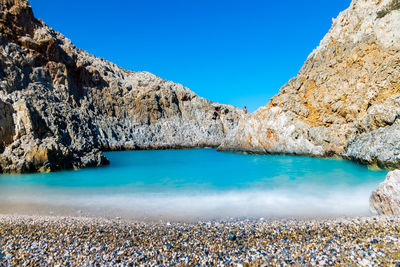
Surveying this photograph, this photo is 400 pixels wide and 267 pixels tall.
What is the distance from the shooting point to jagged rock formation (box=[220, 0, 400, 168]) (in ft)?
56.3

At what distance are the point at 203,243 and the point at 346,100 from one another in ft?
85.4

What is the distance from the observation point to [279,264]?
12.9ft

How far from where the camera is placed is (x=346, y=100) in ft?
82.4

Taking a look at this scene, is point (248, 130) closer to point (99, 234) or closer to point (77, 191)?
point (77, 191)

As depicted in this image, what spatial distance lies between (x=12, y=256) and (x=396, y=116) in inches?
784

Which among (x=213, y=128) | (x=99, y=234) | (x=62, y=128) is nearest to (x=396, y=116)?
(x=99, y=234)

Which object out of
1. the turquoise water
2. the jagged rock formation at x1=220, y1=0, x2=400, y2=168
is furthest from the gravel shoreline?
the jagged rock formation at x1=220, y1=0, x2=400, y2=168

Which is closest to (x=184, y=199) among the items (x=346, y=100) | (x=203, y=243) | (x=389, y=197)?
(x=203, y=243)

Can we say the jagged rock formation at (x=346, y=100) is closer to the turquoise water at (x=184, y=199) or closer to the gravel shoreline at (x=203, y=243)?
the turquoise water at (x=184, y=199)

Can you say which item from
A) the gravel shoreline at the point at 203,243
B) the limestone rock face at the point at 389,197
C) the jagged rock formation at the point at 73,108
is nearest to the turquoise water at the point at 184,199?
the limestone rock face at the point at 389,197

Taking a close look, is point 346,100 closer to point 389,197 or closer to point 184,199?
point 389,197

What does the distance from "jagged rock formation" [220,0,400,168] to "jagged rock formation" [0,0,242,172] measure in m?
21.6

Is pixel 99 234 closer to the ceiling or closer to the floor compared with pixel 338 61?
closer to the floor

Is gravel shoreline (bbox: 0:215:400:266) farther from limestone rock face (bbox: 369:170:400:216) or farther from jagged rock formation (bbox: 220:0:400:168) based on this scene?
jagged rock formation (bbox: 220:0:400:168)
